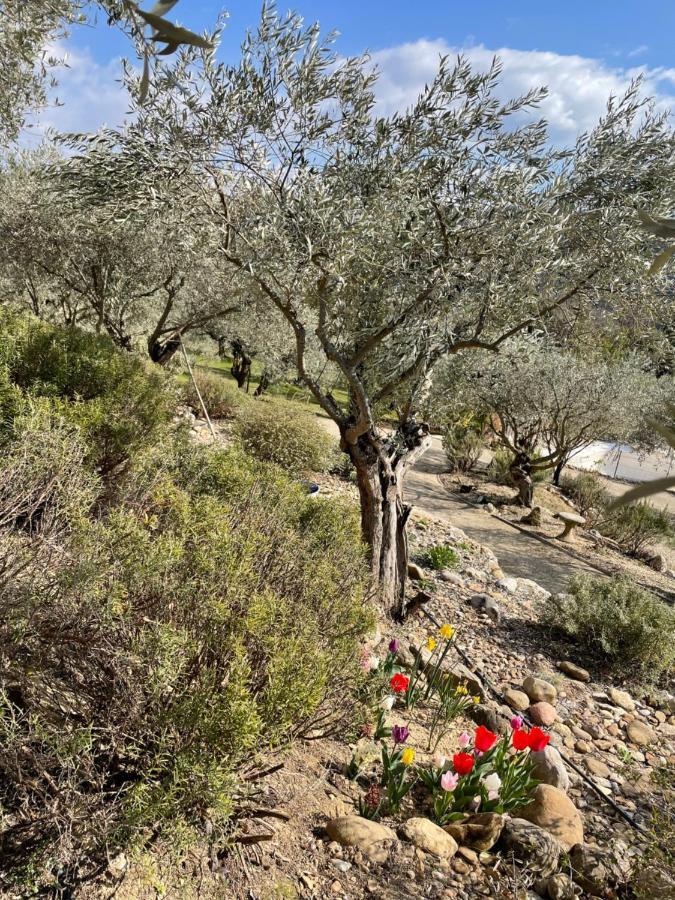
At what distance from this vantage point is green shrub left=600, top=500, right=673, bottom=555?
559 inches

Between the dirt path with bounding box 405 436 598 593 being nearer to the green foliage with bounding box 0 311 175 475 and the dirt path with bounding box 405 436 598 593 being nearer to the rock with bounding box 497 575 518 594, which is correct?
the rock with bounding box 497 575 518 594

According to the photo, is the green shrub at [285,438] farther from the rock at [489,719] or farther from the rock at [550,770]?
the rock at [550,770]

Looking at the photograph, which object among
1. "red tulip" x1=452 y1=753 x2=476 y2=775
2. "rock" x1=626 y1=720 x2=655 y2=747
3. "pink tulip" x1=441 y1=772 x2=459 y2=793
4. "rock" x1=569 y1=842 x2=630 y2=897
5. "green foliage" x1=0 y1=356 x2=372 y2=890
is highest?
"green foliage" x1=0 y1=356 x2=372 y2=890

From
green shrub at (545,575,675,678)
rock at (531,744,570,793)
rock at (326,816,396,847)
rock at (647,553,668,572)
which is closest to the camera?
rock at (326,816,396,847)

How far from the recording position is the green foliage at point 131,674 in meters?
1.95

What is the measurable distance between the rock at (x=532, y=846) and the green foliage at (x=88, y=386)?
4.25 meters

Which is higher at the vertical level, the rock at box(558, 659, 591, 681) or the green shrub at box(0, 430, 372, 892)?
the green shrub at box(0, 430, 372, 892)

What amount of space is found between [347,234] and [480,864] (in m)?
4.22

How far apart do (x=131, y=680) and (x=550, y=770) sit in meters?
3.20

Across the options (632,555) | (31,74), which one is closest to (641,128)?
(31,74)

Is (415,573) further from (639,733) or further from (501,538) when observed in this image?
(501,538)

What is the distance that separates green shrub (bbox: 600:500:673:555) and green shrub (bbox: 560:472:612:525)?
0.51 metres

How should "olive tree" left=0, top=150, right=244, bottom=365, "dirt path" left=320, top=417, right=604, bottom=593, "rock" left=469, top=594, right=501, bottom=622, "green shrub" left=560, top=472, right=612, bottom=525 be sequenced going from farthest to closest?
"green shrub" left=560, top=472, right=612, bottom=525 < "dirt path" left=320, top=417, right=604, bottom=593 < "olive tree" left=0, top=150, right=244, bottom=365 < "rock" left=469, top=594, right=501, bottom=622

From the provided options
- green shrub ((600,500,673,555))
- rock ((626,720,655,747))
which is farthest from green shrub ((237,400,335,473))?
green shrub ((600,500,673,555))
